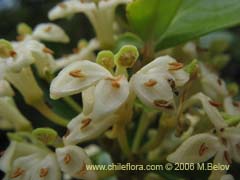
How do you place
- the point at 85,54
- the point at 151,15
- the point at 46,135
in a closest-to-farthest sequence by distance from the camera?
the point at 46,135
the point at 151,15
the point at 85,54

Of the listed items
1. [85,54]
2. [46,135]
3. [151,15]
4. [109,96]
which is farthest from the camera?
[85,54]

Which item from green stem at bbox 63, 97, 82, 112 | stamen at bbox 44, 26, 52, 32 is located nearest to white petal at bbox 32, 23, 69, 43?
stamen at bbox 44, 26, 52, 32

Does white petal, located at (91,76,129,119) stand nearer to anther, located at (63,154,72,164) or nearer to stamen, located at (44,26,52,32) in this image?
anther, located at (63,154,72,164)

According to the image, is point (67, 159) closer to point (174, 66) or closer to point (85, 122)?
point (85, 122)

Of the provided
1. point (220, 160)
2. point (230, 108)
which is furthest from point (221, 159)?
point (230, 108)

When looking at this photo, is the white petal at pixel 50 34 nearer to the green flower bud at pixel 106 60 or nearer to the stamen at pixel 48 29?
the stamen at pixel 48 29

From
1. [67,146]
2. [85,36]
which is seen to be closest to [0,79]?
[67,146]

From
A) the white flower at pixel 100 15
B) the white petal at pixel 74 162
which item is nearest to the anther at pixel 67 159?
the white petal at pixel 74 162
